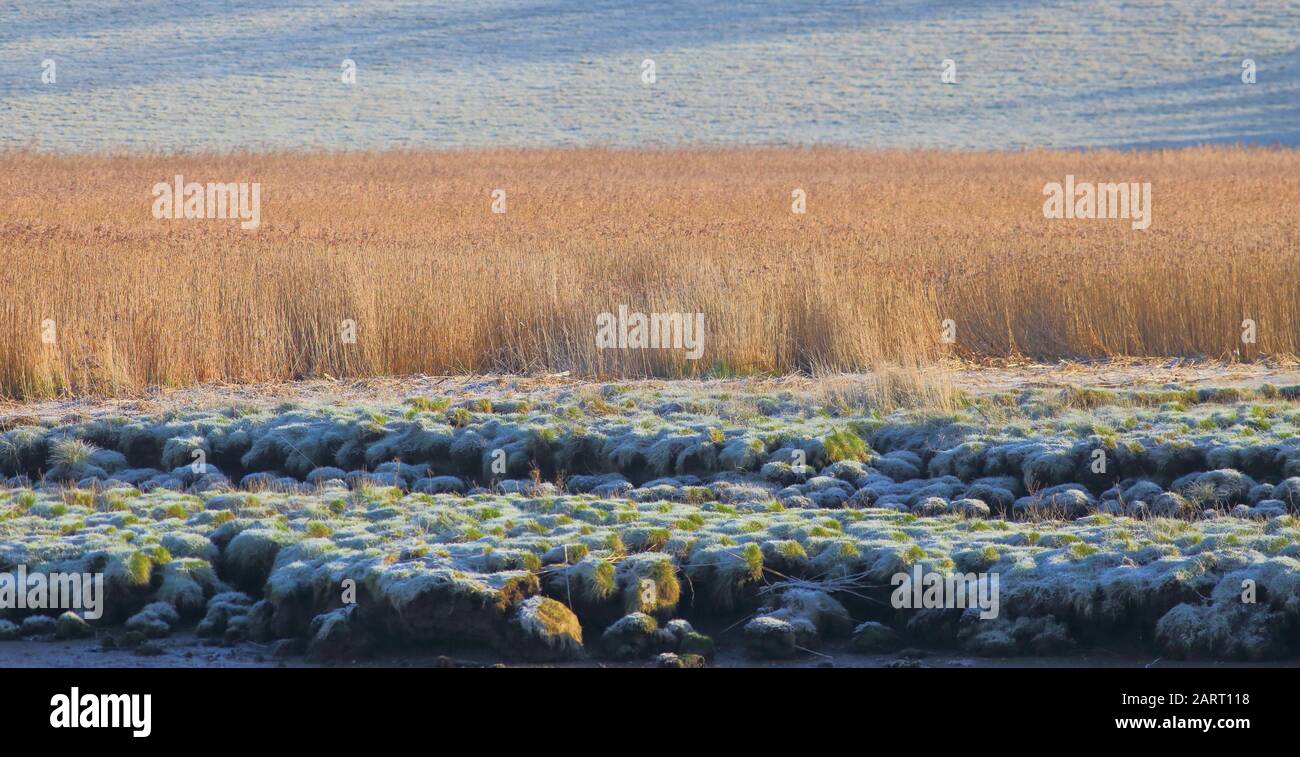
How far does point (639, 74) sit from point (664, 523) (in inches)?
2093

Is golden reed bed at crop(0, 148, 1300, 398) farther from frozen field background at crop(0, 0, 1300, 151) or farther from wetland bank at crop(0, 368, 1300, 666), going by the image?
frozen field background at crop(0, 0, 1300, 151)

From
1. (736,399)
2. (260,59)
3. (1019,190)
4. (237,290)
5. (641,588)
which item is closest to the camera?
(641,588)

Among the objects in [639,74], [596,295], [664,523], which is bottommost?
[664,523]

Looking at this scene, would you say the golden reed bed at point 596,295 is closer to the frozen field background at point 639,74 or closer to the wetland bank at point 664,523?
the wetland bank at point 664,523

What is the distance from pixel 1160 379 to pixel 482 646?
272 inches

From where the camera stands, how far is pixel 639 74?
60.2 metres

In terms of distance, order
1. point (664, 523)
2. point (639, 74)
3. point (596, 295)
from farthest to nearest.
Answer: point (639, 74) → point (596, 295) → point (664, 523)

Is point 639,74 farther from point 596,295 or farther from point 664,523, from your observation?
point 664,523

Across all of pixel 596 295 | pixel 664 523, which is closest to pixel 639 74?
pixel 596 295

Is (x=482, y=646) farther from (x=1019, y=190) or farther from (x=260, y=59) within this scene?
(x=260, y=59)

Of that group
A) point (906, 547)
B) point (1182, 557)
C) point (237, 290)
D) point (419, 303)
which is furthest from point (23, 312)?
point (1182, 557)

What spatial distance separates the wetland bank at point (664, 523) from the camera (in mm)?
7500

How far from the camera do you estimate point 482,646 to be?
7.49 meters
